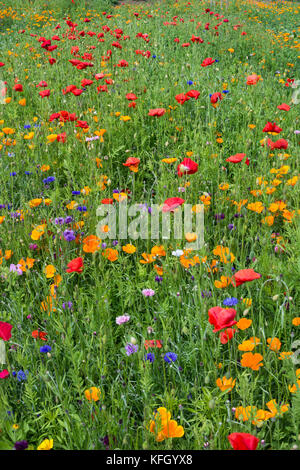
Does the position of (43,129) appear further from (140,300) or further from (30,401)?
(30,401)

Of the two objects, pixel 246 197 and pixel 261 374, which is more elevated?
pixel 246 197

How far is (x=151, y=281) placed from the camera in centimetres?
178

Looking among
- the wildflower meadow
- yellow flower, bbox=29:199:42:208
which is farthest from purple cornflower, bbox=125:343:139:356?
yellow flower, bbox=29:199:42:208

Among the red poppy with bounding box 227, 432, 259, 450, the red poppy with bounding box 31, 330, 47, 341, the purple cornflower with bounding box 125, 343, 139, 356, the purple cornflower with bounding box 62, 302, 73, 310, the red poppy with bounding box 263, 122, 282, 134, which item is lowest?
the red poppy with bounding box 31, 330, 47, 341

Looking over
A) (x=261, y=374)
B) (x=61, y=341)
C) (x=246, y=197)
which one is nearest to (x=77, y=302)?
(x=61, y=341)

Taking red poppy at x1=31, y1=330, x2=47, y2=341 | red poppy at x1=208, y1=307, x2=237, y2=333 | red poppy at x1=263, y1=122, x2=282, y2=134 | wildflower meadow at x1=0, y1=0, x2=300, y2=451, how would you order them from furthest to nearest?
1. red poppy at x1=263, y1=122, x2=282, y2=134
2. red poppy at x1=31, y1=330, x2=47, y2=341
3. wildflower meadow at x1=0, y1=0, x2=300, y2=451
4. red poppy at x1=208, y1=307, x2=237, y2=333

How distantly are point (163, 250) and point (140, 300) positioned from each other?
314 millimetres

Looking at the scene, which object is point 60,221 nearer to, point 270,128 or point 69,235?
point 69,235

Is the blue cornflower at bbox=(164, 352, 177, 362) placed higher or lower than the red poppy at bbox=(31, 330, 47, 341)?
higher

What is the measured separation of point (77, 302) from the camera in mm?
1670

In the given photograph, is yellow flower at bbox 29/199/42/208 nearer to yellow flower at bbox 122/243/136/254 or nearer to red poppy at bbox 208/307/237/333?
yellow flower at bbox 122/243/136/254
